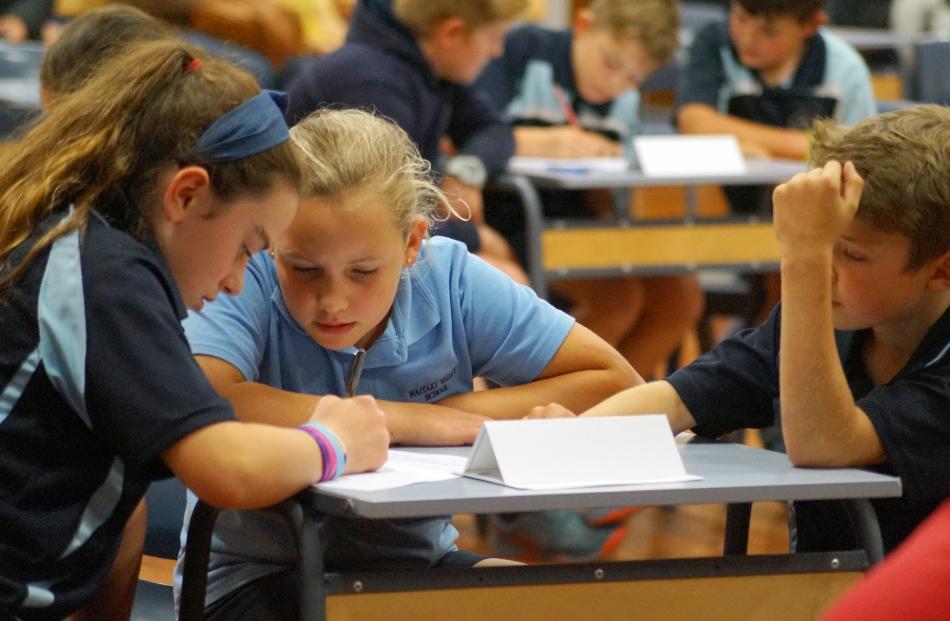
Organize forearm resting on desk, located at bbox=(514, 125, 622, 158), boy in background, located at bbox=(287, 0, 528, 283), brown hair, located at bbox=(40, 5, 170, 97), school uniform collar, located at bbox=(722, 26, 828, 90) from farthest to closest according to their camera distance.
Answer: school uniform collar, located at bbox=(722, 26, 828, 90) → forearm resting on desk, located at bbox=(514, 125, 622, 158) → boy in background, located at bbox=(287, 0, 528, 283) → brown hair, located at bbox=(40, 5, 170, 97)

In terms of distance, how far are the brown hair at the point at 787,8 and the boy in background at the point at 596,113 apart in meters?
0.27

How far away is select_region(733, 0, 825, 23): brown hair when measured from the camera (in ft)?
15.6

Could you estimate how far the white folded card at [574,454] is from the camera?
4.77 feet

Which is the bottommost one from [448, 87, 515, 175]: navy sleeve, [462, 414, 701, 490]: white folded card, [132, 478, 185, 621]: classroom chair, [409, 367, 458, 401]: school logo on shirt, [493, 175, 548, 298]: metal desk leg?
[493, 175, 548, 298]: metal desk leg

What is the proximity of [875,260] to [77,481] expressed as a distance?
35.9 inches

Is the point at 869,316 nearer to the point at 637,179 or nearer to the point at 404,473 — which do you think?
the point at 404,473

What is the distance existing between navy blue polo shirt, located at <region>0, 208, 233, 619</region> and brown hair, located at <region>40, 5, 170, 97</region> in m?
1.37

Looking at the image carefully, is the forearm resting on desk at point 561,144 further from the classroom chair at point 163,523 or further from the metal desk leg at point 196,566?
the metal desk leg at point 196,566

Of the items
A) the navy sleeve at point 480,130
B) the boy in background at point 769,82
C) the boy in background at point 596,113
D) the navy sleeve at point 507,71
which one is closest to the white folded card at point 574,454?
the navy sleeve at point 480,130

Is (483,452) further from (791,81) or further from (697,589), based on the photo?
(791,81)

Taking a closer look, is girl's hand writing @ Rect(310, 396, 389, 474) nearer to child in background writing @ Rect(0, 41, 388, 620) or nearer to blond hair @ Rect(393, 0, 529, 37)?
child in background writing @ Rect(0, 41, 388, 620)

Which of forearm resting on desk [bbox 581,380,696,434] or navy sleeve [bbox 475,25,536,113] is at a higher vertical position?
forearm resting on desk [bbox 581,380,696,434]

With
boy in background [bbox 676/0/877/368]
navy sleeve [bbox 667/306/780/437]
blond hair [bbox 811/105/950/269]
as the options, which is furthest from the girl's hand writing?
boy in background [bbox 676/0/877/368]

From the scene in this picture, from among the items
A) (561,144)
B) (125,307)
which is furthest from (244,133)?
(561,144)
